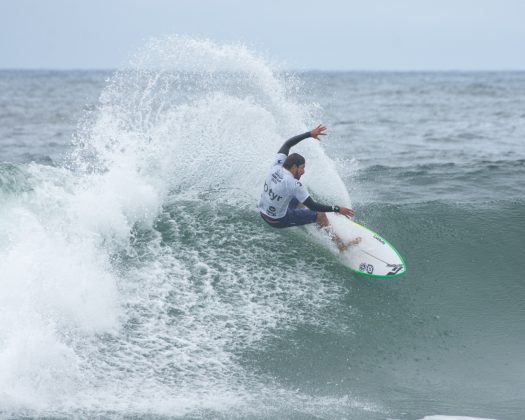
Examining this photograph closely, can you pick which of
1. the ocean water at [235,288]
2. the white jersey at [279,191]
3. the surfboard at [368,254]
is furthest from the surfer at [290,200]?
the ocean water at [235,288]

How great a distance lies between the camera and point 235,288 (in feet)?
31.9

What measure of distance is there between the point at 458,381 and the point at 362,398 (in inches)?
54.3

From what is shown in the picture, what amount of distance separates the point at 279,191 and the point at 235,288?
1.65m

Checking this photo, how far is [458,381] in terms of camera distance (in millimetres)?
8195

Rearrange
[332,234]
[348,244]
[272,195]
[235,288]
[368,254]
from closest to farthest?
[235,288], [272,195], [368,254], [348,244], [332,234]

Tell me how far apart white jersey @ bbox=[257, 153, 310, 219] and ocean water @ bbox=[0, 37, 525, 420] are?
76 cm

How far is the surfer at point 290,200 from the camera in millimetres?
9953

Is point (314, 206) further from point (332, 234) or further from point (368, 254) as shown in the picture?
point (368, 254)

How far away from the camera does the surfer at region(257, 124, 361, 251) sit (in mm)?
9953

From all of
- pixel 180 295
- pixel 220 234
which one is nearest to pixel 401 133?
pixel 220 234

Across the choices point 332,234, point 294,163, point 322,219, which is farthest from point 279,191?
point 332,234

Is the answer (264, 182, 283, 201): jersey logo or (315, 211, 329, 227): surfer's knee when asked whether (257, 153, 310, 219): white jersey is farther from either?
(315, 211, 329, 227): surfer's knee

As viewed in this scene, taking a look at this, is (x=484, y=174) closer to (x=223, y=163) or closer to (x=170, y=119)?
(x=223, y=163)

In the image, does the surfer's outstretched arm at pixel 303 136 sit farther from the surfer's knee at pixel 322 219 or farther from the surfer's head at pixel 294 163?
the surfer's knee at pixel 322 219
